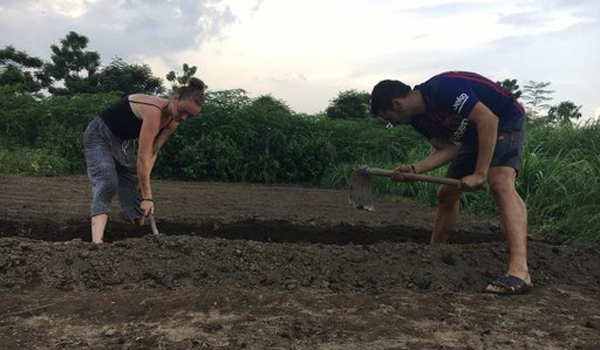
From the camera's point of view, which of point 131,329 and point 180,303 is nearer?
point 131,329

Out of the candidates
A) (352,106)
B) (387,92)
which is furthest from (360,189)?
(352,106)

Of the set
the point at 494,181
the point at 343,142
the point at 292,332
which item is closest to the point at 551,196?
the point at 494,181

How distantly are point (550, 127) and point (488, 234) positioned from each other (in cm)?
369

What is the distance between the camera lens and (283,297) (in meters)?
2.82

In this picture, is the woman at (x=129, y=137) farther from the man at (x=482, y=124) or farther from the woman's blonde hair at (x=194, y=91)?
the man at (x=482, y=124)

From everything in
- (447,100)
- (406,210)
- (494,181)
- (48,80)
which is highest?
(48,80)

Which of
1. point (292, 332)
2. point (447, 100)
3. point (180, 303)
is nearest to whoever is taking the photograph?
point (292, 332)

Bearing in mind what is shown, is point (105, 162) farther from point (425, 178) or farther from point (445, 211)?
point (445, 211)

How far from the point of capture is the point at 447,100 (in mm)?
3287

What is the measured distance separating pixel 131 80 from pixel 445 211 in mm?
17072

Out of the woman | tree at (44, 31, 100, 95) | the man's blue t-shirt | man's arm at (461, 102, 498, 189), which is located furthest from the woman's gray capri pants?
tree at (44, 31, 100, 95)

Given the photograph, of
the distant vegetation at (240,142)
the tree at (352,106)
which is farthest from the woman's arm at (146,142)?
the tree at (352,106)

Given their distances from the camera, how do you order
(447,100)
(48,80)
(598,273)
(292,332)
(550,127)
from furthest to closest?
(48,80), (550,127), (598,273), (447,100), (292,332)

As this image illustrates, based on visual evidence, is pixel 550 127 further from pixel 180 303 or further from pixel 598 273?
pixel 180 303
